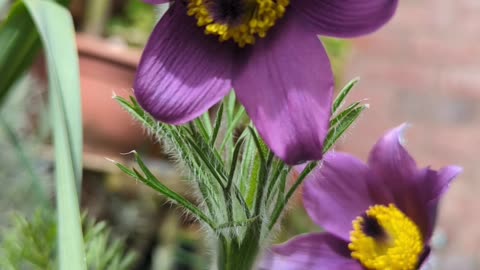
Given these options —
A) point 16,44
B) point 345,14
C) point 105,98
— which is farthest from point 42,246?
point 105,98

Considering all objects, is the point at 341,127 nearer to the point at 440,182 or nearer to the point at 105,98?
the point at 440,182

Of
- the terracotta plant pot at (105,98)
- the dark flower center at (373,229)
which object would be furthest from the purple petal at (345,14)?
the terracotta plant pot at (105,98)

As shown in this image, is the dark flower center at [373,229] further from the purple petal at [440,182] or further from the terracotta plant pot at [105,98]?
the terracotta plant pot at [105,98]

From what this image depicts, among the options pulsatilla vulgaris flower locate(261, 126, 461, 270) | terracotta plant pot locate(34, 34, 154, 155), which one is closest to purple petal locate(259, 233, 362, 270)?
pulsatilla vulgaris flower locate(261, 126, 461, 270)

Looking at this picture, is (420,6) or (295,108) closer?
(295,108)

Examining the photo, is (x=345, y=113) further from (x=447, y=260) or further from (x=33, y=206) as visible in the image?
(x=447, y=260)

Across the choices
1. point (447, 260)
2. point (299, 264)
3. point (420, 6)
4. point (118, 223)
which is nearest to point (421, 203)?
point (299, 264)

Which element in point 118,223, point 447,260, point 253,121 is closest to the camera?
point 253,121
